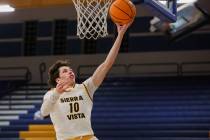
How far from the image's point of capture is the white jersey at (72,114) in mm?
4074

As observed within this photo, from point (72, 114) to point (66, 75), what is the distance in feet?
1.24

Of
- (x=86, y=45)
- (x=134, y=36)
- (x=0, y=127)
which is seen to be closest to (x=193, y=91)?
(x=134, y=36)

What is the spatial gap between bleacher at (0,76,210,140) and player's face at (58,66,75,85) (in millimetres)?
5519

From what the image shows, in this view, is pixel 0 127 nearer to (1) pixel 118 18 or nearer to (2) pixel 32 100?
(2) pixel 32 100

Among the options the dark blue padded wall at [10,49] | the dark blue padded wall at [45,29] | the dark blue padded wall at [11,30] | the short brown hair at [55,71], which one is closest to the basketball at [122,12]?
the short brown hair at [55,71]

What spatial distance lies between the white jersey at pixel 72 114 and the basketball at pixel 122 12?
2.62 ft

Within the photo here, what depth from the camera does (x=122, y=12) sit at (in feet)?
14.9

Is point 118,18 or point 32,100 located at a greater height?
point 118,18

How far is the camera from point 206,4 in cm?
1055

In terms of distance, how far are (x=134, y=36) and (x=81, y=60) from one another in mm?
1662

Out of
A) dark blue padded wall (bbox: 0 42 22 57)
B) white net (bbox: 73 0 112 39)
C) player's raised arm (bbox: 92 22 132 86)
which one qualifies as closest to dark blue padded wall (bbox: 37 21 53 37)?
dark blue padded wall (bbox: 0 42 22 57)

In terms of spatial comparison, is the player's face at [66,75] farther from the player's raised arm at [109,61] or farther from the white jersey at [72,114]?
the player's raised arm at [109,61]

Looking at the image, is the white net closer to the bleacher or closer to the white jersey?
the white jersey

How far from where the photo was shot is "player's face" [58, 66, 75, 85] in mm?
3948
